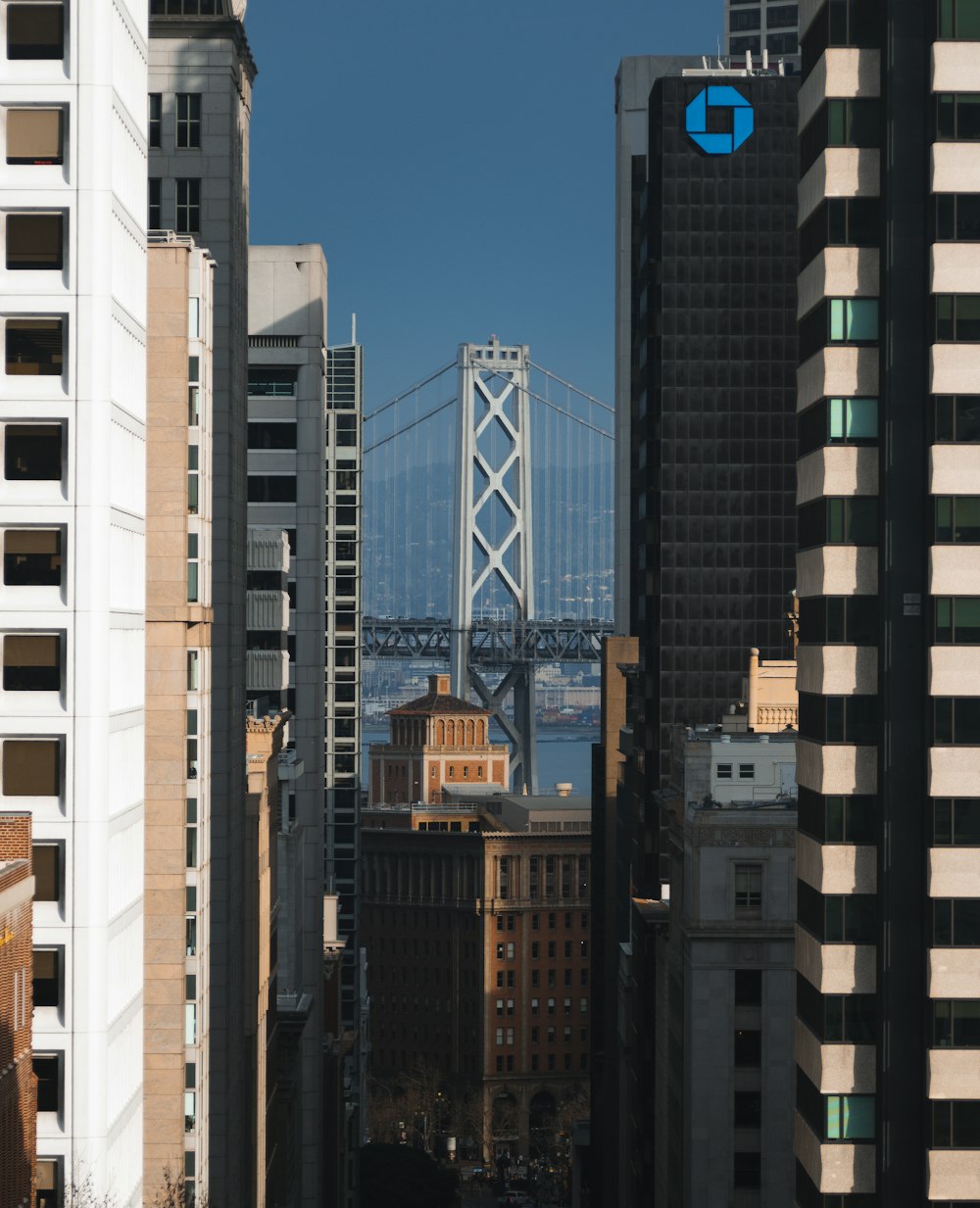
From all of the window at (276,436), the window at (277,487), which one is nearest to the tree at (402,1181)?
the window at (277,487)

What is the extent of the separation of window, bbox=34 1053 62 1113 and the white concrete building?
0.03m

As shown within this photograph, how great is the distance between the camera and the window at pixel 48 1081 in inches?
1602

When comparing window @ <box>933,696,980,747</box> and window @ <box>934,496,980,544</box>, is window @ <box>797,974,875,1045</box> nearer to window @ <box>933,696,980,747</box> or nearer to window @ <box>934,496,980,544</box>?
window @ <box>933,696,980,747</box>

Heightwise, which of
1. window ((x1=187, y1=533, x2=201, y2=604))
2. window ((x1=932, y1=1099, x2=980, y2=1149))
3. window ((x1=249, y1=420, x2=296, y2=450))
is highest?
window ((x1=249, y1=420, x2=296, y2=450))

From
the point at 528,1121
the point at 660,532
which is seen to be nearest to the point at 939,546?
the point at 660,532

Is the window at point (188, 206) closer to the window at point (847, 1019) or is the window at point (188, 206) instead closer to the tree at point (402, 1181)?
the window at point (847, 1019)

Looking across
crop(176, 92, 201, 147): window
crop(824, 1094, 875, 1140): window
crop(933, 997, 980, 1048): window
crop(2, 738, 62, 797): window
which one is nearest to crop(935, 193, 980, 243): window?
crop(933, 997, 980, 1048): window

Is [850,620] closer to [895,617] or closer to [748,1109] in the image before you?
[895,617]

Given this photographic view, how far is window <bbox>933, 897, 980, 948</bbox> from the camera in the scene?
43500mm

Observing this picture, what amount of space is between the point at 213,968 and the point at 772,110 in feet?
Answer: 156

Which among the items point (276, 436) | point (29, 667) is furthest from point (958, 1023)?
point (276, 436)

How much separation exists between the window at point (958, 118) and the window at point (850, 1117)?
1955 centimetres

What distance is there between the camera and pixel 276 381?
9850cm

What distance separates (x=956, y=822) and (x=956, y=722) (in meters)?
2.00
